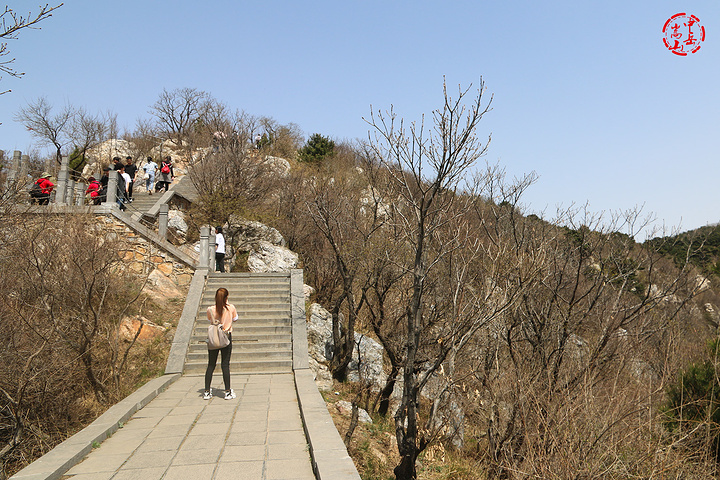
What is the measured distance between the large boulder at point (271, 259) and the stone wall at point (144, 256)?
4.39 m

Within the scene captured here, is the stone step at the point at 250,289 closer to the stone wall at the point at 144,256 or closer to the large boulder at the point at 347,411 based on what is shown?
the stone wall at the point at 144,256

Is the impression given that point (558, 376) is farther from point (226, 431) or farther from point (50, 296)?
point (50, 296)

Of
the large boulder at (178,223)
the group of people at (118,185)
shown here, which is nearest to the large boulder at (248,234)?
the large boulder at (178,223)

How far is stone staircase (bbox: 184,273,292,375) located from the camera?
1098 centimetres

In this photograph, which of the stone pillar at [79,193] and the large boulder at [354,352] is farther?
the stone pillar at [79,193]

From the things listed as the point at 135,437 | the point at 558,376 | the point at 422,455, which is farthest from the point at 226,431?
the point at 558,376

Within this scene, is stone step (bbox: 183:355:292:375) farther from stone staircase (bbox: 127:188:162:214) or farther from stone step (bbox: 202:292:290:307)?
stone staircase (bbox: 127:188:162:214)

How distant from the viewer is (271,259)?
66.0 ft

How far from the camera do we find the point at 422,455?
965 cm

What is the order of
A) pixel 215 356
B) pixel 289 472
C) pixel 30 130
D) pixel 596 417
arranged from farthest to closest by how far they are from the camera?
pixel 30 130 → pixel 215 356 → pixel 596 417 → pixel 289 472

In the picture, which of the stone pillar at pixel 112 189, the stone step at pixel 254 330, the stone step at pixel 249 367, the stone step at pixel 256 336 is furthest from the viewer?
the stone pillar at pixel 112 189

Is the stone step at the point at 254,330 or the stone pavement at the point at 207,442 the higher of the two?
the stone step at the point at 254,330

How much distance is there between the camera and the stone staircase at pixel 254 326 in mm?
10977

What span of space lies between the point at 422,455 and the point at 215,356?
4.64 meters
